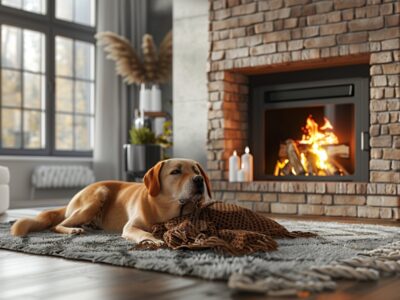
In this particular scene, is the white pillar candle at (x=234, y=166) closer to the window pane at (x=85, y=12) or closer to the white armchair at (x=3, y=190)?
the white armchair at (x=3, y=190)

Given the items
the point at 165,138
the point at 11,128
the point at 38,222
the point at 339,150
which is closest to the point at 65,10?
the point at 11,128

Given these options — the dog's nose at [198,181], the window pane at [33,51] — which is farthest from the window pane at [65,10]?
the dog's nose at [198,181]

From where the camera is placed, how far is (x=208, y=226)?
7.93ft

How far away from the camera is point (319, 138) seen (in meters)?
4.50

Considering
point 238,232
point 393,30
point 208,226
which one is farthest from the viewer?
point 393,30

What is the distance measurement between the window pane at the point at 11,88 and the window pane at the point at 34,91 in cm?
8

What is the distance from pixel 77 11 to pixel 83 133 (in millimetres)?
1356

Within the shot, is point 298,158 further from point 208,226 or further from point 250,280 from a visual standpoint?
point 250,280

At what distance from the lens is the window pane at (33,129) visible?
20.4ft

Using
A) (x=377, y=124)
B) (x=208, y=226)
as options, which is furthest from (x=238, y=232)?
(x=377, y=124)

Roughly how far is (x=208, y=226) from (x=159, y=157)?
9.46 ft

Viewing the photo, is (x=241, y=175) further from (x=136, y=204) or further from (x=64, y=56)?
(x=64, y=56)

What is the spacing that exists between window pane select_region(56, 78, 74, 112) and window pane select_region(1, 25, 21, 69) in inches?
20.3

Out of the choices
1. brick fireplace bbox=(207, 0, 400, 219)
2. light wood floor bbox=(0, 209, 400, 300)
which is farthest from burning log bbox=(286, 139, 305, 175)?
light wood floor bbox=(0, 209, 400, 300)
